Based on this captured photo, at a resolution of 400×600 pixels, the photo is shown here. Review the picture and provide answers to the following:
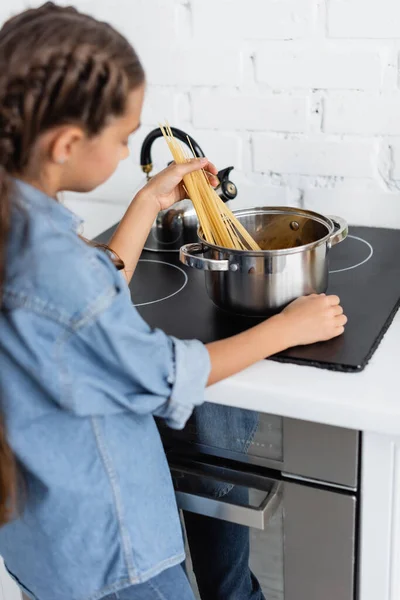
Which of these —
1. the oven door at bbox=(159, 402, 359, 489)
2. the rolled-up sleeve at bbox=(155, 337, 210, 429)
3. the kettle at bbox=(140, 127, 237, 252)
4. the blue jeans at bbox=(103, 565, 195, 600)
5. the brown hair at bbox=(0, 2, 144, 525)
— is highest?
the brown hair at bbox=(0, 2, 144, 525)

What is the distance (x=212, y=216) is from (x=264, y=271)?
0.49ft

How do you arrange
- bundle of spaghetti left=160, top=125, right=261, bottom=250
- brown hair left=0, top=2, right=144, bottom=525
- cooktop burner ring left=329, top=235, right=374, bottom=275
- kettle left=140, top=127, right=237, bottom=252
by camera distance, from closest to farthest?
brown hair left=0, top=2, right=144, bottom=525
bundle of spaghetti left=160, top=125, right=261, bottom=250
cooktop burner ring left=329, top=235, right=374, bottom=275
kettle left=140, top=127, right=237, bottom=252

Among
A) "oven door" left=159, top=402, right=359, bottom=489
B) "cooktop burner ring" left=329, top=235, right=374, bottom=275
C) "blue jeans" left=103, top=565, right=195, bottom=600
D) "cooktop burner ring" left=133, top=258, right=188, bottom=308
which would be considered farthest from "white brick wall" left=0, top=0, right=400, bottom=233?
"blue jeans" left=103, top=565, right=195, bottom=600

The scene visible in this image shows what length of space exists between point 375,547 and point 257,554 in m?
0.19

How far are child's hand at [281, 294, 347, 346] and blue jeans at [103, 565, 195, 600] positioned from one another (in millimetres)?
359

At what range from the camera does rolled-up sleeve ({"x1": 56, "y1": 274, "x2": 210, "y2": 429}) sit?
2.69 ft

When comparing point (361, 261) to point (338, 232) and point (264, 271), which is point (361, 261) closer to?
point (338, 232)

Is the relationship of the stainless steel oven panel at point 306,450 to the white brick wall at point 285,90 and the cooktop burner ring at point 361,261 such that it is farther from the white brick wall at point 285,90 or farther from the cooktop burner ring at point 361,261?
the white brick wall at point 285,90

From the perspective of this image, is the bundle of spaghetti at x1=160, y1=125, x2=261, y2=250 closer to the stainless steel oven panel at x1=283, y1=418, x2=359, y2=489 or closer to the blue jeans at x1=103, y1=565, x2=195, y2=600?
the stainless steel oven panel at x1=283, y1=418, x2=359, y2=489

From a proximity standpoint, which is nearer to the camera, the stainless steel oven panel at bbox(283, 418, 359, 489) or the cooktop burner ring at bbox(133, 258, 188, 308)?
the stainless steel oven panel at bbox(283, 418, 359, 489)

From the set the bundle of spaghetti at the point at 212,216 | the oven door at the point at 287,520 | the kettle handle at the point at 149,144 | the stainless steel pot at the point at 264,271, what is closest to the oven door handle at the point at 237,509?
the oven door at the point at 287,520

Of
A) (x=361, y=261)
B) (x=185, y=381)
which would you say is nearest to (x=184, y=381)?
(x=185, y=381)

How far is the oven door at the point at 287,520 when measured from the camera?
1.02m

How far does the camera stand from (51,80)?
779 millimetres
